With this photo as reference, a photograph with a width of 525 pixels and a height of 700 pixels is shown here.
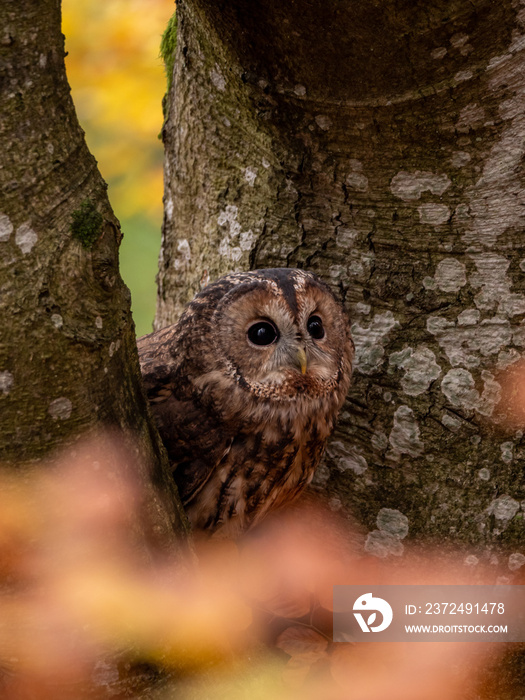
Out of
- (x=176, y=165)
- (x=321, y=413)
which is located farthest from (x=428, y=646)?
(x=176, y=165)

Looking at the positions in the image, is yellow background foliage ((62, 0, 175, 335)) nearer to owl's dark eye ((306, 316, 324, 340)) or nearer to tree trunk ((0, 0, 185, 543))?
owl's dark eye ((306, 316, 324, 340))

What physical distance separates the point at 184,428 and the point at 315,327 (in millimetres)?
516

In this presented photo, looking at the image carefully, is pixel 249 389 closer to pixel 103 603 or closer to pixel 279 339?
pixel 279 339

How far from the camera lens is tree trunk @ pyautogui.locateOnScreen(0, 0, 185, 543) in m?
1.04

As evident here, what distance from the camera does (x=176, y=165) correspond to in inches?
103

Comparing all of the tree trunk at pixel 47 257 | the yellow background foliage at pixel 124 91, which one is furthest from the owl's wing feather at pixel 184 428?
the yellow background foliage at pixel 124 91

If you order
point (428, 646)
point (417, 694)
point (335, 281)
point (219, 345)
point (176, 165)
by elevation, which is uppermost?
point (176, 165)

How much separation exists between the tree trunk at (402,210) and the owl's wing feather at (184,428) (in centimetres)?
42

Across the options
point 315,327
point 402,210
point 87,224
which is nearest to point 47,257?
point 87,224

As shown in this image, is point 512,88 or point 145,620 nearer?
point 145,620

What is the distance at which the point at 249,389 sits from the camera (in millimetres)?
1966

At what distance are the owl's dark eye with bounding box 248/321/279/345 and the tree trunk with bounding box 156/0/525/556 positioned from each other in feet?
1.00

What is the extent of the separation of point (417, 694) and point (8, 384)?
60.2 inches

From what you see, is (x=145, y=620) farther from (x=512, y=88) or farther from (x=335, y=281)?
(x=512, y=88)
